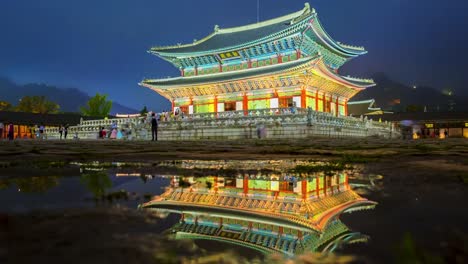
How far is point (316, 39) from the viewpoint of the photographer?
34.8 m

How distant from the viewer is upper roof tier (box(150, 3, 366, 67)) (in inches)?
1232

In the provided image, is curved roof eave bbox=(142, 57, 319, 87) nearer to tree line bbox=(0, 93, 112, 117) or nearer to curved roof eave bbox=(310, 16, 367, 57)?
Answer: curved roof eave bbox=(310, 16, 367, 57)

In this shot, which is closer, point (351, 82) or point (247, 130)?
point (247, 130)

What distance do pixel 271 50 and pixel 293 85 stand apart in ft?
15.2

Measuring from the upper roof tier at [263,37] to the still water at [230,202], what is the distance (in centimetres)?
2862

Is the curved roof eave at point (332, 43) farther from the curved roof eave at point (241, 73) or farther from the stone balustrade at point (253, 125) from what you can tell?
the stone balustrade at point (253, 125)

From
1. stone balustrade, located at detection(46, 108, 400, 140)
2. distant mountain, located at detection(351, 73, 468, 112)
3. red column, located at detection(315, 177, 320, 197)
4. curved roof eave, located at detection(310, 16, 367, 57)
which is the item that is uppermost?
distant mountain, located at detection(351, 73, 468, 112)

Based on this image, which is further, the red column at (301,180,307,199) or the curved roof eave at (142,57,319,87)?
the curved roof eave at (142,57,319,87)

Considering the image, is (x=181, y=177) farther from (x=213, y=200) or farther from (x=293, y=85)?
(x=293, y=85)

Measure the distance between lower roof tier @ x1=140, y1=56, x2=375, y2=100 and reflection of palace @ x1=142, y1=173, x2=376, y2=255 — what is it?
25705 millimetres

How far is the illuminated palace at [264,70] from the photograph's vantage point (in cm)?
3167

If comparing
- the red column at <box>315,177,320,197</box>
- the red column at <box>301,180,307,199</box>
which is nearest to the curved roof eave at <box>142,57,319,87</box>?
the red column at <box>315,177,320,197</box>

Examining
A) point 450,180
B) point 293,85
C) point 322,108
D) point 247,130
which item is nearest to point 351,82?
point 322,108

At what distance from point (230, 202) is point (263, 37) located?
107 ft
